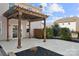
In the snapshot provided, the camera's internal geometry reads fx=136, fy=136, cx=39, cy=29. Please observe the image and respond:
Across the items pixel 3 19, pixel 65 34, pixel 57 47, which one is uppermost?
pixel 3 19

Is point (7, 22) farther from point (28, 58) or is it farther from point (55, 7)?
point (28, 58)

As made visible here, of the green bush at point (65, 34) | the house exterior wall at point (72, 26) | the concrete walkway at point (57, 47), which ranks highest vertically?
the house exterior wall at point (72, 26)

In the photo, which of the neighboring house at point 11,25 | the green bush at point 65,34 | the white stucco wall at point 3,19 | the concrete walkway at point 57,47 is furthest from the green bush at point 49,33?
the white stucco wall at point 3,19

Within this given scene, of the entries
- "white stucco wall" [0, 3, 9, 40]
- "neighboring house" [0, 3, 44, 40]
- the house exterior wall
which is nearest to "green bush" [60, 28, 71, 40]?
the house exterior wall

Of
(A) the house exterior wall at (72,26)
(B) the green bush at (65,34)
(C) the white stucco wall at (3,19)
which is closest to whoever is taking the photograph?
(A) the house exterior wall at (72,26)

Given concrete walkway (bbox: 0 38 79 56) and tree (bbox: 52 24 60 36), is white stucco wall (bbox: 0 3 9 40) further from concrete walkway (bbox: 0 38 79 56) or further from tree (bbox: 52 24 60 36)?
tree (bbox: 52 24 60 36)

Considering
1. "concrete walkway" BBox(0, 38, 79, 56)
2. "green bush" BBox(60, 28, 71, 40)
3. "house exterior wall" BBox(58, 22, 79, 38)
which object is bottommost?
"concrete walkway" BBox(0, 38, 79, 56)

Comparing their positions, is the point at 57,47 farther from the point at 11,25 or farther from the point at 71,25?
the point at 11,25

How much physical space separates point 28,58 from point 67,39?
404cm

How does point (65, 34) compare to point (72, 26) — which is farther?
point (65, 34)

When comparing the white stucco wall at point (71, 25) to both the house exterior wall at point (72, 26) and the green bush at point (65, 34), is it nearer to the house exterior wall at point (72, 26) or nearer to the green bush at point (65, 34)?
the house exterior wall at point (72, 26)

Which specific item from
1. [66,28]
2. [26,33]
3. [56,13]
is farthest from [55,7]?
[26,33]

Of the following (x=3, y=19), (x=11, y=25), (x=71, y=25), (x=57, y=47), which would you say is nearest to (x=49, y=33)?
(x=71, y=25)

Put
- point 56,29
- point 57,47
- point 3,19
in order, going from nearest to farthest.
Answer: point 57,47
point 56,29
point 3,19
